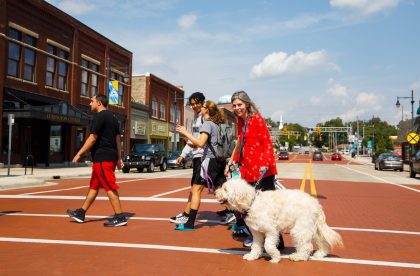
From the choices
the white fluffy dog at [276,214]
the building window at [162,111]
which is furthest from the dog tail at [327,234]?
the building window at [162,111]

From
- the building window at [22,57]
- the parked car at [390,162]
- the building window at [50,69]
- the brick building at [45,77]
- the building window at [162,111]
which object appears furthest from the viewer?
the building window at [162,111]

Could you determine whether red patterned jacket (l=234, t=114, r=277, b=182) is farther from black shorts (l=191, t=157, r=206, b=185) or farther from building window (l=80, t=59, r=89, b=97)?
building window (l=80, t=59, r=89, b=97)

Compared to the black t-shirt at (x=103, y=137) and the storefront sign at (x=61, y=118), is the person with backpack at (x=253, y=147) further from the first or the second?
the storefront sign at (x=61, y=118)

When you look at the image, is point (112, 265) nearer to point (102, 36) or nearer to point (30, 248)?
point (30, 248)

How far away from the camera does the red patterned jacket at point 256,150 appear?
17.9 feet

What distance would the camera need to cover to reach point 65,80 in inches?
1180

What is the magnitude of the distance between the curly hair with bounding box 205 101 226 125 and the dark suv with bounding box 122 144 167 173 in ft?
62.1

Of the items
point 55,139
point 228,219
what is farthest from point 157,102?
point 228,219

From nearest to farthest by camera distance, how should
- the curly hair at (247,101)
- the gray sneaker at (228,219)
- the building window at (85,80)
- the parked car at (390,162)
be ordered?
the curly hair at (247,101), the gray sneaker at (228,219), the building window at (85,80), the parked car at (390,162)

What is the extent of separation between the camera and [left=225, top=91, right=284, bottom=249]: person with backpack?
5.45 meters

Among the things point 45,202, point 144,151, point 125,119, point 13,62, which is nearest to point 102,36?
point 125,119

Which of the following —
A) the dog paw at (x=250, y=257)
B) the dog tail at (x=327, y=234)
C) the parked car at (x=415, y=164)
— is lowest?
the dog paw at (x=250, y=257)

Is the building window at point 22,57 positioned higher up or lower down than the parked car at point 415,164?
higher up

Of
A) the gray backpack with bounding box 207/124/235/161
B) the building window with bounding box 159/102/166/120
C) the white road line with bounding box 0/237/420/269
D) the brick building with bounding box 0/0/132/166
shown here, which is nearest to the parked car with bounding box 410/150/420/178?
the gray backpack with bounding box 207/124/235/161
